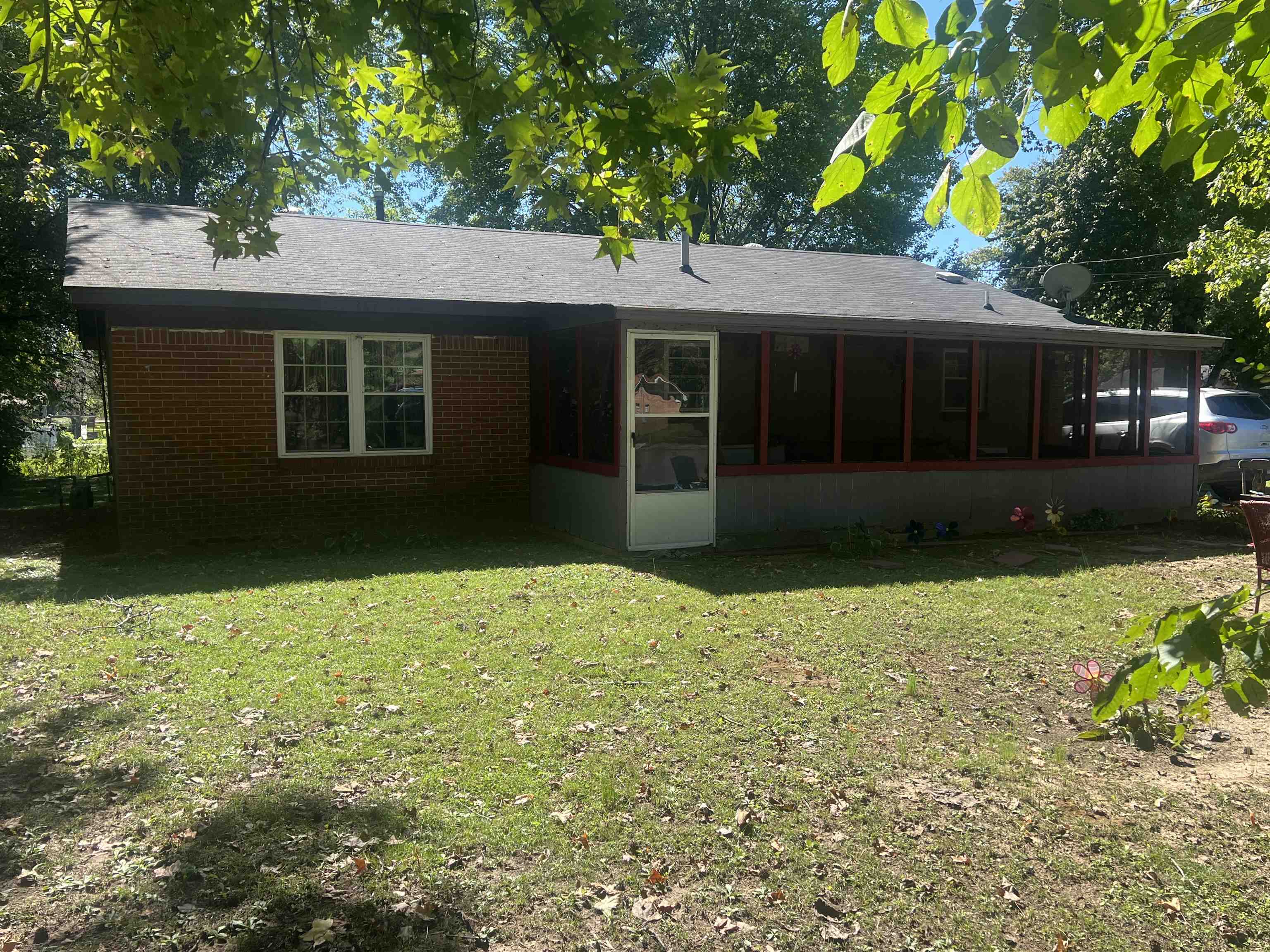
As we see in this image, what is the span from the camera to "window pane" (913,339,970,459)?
42.2 ft

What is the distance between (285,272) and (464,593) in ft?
16.9

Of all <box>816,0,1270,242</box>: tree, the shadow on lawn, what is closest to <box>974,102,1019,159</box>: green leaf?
<box>816,0,1270,242</box>: tree

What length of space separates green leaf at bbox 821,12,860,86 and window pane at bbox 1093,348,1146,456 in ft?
43.1

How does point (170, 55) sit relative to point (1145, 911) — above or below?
above

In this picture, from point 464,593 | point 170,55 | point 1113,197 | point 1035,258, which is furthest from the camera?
point 1035,258

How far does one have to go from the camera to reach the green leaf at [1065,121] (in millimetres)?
2236

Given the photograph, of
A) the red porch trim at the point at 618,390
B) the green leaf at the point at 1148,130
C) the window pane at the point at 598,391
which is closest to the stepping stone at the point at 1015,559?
the red porch trim at the point at 618,390

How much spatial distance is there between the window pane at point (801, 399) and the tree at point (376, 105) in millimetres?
6785

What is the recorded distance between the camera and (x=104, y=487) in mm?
19688

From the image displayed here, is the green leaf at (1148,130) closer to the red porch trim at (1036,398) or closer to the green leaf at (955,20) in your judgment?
the green leaf at (955,20)

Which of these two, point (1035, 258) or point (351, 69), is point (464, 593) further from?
point (1035, 258)

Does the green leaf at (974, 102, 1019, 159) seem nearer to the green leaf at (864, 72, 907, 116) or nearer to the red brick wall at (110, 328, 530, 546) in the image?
the green leaf at (864, 72, 907, 116)

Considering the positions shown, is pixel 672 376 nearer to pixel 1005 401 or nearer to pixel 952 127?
pixel 1005 401

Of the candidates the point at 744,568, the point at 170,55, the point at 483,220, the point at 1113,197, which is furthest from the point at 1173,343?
the point at 483,220
